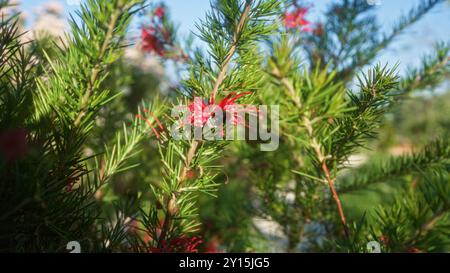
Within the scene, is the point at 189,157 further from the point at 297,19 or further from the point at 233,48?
the point at 297,19

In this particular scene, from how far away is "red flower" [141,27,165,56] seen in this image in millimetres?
797

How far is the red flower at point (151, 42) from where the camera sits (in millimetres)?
797

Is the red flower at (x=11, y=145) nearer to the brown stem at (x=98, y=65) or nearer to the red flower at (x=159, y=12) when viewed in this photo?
the brown stem at (x=98, y=65)

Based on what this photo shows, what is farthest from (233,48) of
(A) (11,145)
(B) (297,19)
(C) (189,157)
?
(B) (297,19)

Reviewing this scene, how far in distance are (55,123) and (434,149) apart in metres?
0.64

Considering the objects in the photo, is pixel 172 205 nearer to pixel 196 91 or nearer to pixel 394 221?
pixel 196 91

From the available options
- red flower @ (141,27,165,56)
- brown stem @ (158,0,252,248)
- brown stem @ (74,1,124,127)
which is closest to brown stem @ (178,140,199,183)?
brown stem @ (158,0,252,248)

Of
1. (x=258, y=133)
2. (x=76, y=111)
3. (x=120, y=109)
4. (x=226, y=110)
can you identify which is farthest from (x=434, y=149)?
(x=120, y=109)

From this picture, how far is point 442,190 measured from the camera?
1.29 ft

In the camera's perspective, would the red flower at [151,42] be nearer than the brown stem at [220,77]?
No

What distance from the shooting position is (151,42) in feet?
2.65

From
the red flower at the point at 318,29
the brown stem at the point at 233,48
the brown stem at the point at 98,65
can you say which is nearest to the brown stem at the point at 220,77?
the brown stem at the point at 233,48

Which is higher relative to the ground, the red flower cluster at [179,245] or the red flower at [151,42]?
the red flower at [151,42]
